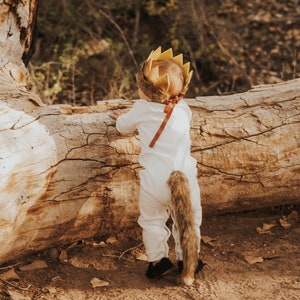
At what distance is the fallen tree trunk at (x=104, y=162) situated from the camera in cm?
326

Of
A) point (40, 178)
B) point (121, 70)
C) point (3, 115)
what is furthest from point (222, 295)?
point (121, 70)

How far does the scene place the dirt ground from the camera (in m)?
3.17

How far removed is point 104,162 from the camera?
3.47 m

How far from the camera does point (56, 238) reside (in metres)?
3.54

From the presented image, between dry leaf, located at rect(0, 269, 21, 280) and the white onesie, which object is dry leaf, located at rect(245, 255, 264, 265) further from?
dry leaf, located at rect(0, 269, 21, 280)

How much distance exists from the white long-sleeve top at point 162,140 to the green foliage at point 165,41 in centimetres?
347

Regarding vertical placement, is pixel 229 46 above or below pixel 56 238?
above

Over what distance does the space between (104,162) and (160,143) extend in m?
0.51

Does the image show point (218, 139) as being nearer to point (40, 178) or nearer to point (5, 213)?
point (40, 178)

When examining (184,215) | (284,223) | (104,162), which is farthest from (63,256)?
(284,223)

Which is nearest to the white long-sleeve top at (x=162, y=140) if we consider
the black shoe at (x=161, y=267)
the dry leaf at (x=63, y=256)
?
the black shoe at (x=161, y=267)

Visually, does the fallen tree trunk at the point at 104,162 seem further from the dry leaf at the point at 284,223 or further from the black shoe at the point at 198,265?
the black shoe at the point at 198,265

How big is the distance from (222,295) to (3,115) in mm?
1715

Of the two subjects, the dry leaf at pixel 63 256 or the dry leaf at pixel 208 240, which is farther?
the dry leaf at pixel 208 240
